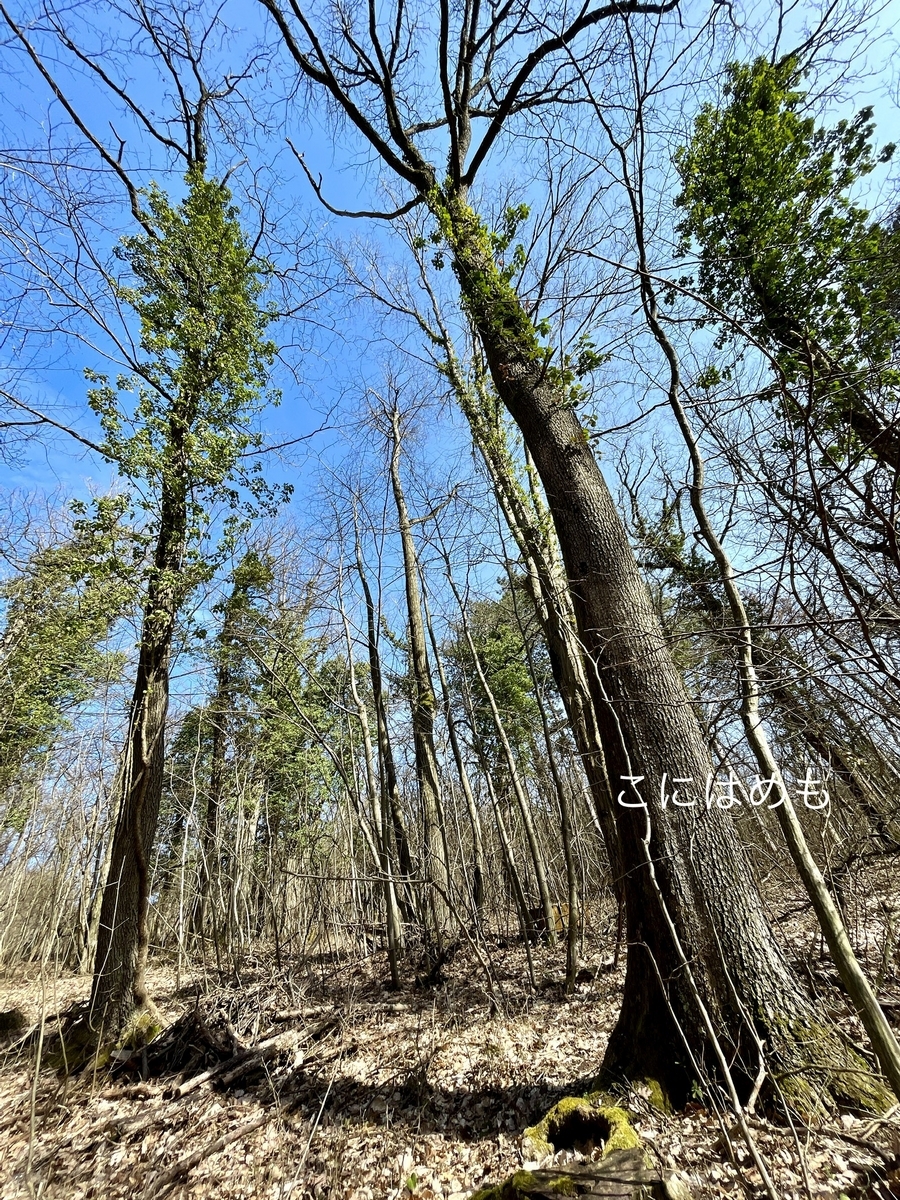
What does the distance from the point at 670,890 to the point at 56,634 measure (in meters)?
9.26

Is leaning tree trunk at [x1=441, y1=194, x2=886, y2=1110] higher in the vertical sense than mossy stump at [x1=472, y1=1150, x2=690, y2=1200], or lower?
higher

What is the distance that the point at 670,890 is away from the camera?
109 inches

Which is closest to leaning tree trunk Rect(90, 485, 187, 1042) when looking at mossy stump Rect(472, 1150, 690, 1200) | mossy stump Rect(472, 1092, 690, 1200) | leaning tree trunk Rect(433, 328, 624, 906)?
leaning tree trunk Rect(433, 328, 624, 906)

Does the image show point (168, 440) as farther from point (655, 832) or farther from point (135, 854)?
point (655, 832)

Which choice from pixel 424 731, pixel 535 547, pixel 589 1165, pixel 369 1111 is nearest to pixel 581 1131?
pixel 589 1165

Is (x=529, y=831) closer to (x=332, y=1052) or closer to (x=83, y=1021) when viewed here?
(x=332, y=1052)

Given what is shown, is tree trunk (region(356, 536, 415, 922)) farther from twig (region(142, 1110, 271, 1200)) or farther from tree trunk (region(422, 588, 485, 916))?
twig (region(142, 1110, 271, 1200))

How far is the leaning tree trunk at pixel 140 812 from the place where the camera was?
5.27 meters

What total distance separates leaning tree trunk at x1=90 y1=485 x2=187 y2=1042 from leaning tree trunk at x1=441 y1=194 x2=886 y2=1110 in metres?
5.04

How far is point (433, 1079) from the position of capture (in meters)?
3.74

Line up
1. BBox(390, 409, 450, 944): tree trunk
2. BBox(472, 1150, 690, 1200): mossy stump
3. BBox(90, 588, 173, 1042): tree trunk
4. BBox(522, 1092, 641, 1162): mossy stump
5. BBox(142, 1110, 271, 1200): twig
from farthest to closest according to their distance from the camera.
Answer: BBox(390, 409, 450, 944): tree trunk → BBox(90, 588, 173, 1042): tree trunk → BBox(142, 1110, 271, 1200): twig → BBox(522, 1092, 641, 1162): mossy stump → BBox(472, 1150, 690, 1200): mossy stump

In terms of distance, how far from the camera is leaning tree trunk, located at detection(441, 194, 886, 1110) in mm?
2404

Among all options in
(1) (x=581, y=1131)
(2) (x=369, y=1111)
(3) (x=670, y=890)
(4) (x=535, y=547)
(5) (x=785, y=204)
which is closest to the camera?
(1) (x=581, y=1131)

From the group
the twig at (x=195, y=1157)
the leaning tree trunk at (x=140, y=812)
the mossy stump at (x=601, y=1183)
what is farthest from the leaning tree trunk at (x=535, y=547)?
the leaning tree trunk at (x=140, y=812)
